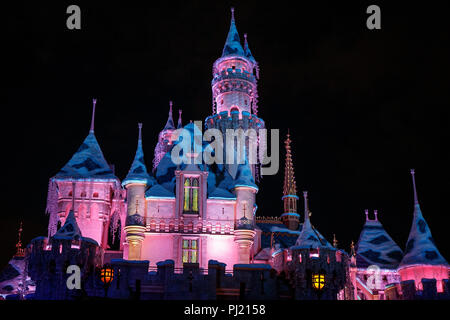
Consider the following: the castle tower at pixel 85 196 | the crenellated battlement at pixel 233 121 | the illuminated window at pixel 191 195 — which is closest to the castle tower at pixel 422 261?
the illuminated window at pixel 191 195

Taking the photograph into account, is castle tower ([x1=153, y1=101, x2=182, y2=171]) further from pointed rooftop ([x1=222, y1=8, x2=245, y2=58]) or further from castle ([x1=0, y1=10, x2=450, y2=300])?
pointed rooftop ([x1=222, y1=8, x2=245, y2=58])

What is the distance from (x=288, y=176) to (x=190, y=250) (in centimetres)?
1783

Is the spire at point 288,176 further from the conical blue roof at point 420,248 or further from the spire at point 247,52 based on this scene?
the conical blue roof at point 420,248

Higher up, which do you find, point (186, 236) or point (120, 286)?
point (186, 236)

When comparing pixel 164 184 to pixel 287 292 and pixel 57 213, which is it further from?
pixel 287 292

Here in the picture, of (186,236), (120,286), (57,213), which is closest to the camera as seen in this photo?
(120,286)

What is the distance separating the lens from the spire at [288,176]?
176 feet

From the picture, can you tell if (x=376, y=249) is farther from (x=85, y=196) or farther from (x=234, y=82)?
(x=85, y=196)

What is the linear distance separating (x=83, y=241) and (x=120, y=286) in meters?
3.88

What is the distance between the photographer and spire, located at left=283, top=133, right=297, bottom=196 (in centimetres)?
5372

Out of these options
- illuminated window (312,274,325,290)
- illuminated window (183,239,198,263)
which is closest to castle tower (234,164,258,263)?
illuminated window (183,239,198,263)

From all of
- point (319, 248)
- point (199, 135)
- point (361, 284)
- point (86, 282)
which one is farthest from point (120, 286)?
point (361, 284)
